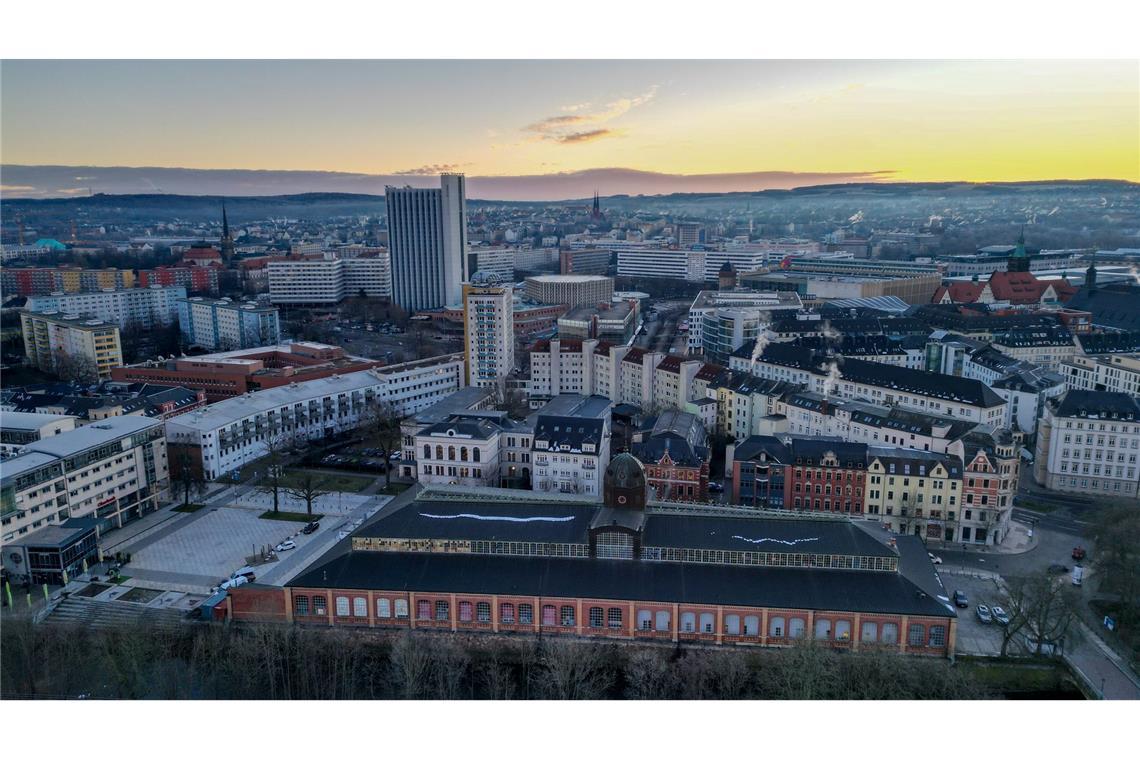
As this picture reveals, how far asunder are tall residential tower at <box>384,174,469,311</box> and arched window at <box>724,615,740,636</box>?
4415cm

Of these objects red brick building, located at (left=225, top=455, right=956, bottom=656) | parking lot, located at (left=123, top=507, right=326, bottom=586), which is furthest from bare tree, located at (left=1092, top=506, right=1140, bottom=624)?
parking lot, located at (left=123, top=507, right=326, bottom=586)

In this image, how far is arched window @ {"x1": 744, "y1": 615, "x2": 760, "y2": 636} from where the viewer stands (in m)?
15.0

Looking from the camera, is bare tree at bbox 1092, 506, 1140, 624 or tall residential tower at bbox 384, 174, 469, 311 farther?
tall residential tower at bbox 384, 174, 469, 311

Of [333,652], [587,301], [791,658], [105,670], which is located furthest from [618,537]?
[587,301]

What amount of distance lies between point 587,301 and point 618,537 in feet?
139

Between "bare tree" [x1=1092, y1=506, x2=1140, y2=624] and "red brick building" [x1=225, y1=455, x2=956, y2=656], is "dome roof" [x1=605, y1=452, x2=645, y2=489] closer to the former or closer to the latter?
"red brick building" [x1=225, y1=455, x2=956, y2=656]

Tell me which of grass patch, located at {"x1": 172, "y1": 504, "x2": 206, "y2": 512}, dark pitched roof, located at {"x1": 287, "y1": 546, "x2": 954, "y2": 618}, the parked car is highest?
dark pitched roof, located at {"x1": 287, "y1": 546, "x2": 954, "y2": 618}

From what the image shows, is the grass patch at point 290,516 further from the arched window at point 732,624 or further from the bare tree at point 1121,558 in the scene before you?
the bare tree at point 1121,558

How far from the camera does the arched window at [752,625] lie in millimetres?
15023

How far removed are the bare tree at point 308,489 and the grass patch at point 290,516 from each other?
0.56 ft

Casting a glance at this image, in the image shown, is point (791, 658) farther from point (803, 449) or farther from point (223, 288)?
point (223, 288)

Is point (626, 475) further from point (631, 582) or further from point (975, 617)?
point (975, 617)

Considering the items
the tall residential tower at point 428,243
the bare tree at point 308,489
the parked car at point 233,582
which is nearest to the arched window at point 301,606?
the parked car at point 233,582

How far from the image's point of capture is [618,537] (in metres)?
16.3
